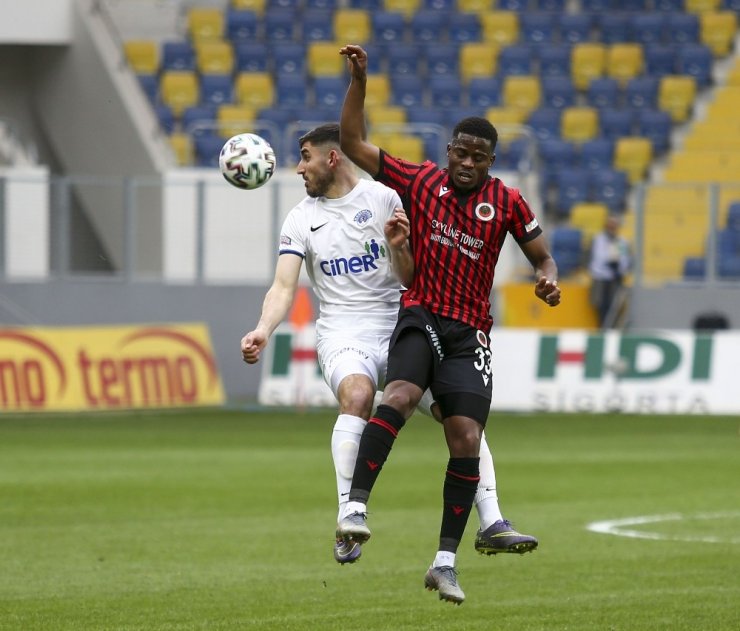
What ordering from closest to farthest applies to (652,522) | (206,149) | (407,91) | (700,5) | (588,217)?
(652,522), (588,217), (206,149), (407,91), (700,5)

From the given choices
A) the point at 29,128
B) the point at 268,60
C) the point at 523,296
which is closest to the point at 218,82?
the point at 268,60

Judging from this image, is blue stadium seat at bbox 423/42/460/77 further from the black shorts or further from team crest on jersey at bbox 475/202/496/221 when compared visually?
the black shorts

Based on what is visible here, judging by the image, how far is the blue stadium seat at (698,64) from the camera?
31406 millimetres

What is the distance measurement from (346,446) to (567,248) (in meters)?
19.1

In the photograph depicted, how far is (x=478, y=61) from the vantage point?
104 ft

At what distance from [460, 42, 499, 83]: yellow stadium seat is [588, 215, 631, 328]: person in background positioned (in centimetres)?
561

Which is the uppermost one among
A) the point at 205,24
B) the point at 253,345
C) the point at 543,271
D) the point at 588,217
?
the point at 205,24

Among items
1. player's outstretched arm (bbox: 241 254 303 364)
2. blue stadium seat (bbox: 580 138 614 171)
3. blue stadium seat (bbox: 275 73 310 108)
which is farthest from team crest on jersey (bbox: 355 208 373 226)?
blue stadium seat (bbox: 275 73 310 108)

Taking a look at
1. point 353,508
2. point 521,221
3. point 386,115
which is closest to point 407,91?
point 386,115

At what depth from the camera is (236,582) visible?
10852 millimetres

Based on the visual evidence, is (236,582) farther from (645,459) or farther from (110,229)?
(110,229)

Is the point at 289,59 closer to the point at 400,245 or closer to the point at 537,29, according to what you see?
the point at 537,29

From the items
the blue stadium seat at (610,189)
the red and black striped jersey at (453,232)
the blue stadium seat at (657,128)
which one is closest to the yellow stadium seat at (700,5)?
the blue stadium seat at (657,128)

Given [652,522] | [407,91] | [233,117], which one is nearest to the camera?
[652,522]
